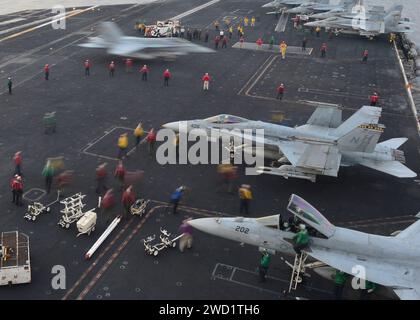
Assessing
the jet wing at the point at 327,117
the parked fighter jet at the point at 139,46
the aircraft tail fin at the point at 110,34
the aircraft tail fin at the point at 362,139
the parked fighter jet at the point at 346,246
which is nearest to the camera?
the parked fighter jet at the point at 346,246

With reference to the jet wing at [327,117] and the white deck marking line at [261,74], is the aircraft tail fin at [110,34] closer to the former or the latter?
the white deck marking line at [261,74]

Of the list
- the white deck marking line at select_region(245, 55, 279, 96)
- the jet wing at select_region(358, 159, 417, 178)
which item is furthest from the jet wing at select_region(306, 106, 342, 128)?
the white deck marking line at select_region(245, 55, 279, 96)

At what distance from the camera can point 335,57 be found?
179 feet

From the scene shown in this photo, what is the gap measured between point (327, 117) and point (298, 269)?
14085 millimetres

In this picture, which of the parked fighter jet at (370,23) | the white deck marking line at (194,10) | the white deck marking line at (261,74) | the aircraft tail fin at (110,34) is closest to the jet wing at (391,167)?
the white deck marking line at (261,74)

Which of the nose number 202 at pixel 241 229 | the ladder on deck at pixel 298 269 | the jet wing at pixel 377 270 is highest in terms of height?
the nose number 202 at pixel 241 229

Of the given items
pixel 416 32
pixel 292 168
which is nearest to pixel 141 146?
pixel 292 168

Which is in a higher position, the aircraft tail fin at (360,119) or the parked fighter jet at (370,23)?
the parked fighter jet at (370,23)

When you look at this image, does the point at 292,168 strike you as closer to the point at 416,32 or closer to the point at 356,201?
Result: the point at 356,201

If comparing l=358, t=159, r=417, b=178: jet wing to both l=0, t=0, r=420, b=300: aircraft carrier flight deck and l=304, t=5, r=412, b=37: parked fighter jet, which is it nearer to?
l=0, t=0, r=420, b=300: aircraft carrier flight deck

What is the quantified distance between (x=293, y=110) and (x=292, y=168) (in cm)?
→ 1331

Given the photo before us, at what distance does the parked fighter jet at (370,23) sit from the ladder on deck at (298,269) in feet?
172

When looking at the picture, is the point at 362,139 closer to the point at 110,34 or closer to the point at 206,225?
the point at 206,225

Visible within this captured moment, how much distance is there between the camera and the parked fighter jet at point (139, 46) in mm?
46938
